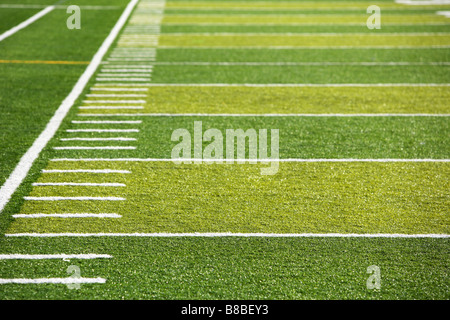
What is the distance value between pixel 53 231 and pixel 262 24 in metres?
11.3

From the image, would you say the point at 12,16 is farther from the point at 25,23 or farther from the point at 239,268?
the point at 239,268

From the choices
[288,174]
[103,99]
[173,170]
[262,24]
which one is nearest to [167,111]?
[103,99]

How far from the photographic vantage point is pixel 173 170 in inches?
226

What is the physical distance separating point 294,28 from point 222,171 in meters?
9.25

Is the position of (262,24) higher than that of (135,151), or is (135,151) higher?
(262,24)

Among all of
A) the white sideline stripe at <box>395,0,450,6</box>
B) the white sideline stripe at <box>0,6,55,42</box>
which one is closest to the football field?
the white sideline stripe at <box>0,6,55,42</box>

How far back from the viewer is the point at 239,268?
406 cm

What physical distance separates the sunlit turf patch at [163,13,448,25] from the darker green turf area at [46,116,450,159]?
8.30 meters

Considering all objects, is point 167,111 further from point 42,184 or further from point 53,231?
point 53,231

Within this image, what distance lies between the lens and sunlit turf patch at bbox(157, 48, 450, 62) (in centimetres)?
1075

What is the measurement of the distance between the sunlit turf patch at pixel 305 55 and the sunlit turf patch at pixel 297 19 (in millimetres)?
3703

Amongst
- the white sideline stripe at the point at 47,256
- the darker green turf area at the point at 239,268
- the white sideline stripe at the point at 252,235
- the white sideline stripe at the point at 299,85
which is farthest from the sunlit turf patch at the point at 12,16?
the darker green turf area at the point at 239,268

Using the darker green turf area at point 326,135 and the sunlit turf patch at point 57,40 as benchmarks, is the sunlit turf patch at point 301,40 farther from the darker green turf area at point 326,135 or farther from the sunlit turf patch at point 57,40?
the darker green turf area at point 326,135

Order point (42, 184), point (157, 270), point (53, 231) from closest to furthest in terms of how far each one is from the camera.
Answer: point (157, 270)
point (53, 231)
point (42, 184)
